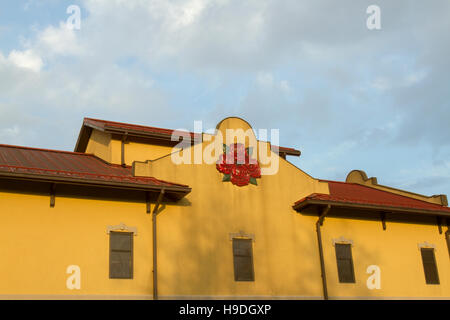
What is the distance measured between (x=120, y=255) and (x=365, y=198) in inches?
415

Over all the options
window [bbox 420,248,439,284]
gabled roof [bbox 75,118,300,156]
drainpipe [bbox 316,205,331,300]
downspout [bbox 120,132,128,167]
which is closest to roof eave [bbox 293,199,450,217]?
drainpipe [bbox 316,205,331,300]

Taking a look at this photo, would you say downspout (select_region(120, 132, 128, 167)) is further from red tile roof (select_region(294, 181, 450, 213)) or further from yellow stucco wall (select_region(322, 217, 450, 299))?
yellow stucco wall (select_region(322, 217, 450, 299))

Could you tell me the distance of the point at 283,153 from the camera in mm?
23438

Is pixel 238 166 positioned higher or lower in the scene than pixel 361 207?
higher

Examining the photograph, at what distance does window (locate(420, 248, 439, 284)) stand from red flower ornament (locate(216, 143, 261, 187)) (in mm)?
7490

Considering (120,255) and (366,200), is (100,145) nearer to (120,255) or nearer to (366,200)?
(120,255)

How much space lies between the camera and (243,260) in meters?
18.2

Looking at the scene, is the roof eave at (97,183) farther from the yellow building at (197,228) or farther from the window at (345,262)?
the window at (345,262)

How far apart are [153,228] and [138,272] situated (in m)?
1.45

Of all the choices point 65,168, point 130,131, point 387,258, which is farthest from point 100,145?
point 387,258

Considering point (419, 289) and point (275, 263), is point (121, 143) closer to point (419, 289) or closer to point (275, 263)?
point (275, 263)

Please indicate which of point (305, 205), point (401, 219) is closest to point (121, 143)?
point (305, 205)

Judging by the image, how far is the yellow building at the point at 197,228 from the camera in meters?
15.7
